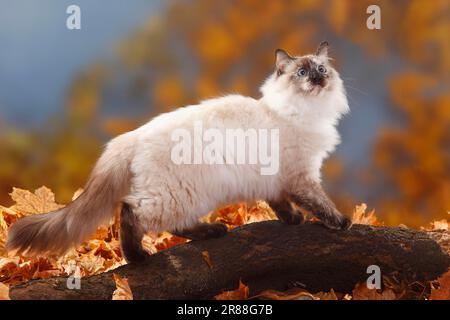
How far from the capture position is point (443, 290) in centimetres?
220

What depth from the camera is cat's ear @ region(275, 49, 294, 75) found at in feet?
8.22

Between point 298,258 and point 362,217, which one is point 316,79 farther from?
point 362,217

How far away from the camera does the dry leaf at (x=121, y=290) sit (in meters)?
2.02

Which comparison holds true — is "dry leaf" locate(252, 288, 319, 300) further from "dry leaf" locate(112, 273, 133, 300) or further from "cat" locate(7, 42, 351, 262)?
"dry leaf" locate(112, 273, 133, 300)

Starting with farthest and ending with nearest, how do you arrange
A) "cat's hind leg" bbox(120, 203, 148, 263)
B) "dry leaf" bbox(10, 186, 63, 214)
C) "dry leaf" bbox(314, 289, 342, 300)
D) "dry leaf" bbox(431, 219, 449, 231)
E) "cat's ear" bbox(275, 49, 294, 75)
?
"dry leaf" bbox(431, 219, 449, 231)
"dry leaf" bbox(10, 186, 63, 214)
"cat's ear" bbox(275, 49, 294, 75)
"dry leaf" bbox(314, 289, 342, 300)
"cat's hind leg" bbox(120, 203, 148, 263)

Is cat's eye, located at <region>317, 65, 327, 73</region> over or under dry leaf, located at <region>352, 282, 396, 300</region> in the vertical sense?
over

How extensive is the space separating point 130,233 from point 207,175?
0.34 m

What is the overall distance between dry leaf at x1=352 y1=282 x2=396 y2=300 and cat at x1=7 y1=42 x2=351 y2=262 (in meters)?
0.24

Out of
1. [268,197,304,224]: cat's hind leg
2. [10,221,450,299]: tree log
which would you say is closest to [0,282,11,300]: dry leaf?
[10,221,450,299]: tree log

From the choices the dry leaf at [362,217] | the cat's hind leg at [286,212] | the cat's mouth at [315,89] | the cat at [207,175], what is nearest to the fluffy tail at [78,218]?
the cat at [207,175]

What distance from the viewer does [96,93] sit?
2793 mm

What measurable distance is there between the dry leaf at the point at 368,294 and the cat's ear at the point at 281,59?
2.92ft

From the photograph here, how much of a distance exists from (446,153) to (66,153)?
1.93 meters

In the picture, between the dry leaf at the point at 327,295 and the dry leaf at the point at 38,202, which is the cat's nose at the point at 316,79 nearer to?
the dry leaf at the point at 327,295
